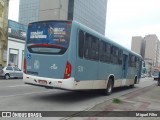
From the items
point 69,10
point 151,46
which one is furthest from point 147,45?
point 69,10

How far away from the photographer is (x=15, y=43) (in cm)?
3928

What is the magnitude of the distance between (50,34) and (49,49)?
614 mm

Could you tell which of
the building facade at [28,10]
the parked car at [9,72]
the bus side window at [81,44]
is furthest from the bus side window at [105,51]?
the building facade at [28,10]

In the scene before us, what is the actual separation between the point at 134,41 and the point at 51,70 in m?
137

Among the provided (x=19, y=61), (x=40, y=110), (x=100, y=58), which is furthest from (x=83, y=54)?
(x=19, y=61)

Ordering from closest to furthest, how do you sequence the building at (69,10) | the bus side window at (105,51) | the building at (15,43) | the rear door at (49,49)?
the rear door at (49,49)
the bus side window at (105,51)
the building at (15,43)
the building at (69,10)

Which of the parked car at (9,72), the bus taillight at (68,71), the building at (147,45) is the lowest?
the parked car at (9,72)

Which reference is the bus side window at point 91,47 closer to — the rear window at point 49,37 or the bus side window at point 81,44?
the bus side window at point 81,44

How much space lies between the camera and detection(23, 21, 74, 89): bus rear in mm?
10570

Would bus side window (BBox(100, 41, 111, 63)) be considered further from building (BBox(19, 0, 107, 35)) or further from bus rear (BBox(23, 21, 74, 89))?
building (BBox(19, 0, 107, 35))

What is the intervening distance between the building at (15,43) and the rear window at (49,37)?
89.7ft

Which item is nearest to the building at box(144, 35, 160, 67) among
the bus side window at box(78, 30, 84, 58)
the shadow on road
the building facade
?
the building facade

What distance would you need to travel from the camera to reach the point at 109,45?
47.7ft

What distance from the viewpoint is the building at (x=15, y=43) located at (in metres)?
38.2
